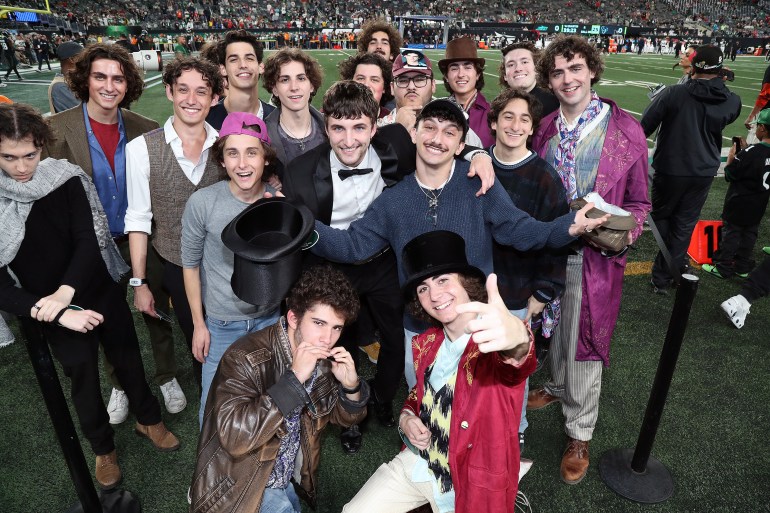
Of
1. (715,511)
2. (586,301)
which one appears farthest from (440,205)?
(715,511)

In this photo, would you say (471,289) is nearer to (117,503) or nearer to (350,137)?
(350,137)

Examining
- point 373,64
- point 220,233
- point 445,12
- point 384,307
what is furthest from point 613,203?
point 445,12

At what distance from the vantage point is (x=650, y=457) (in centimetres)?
316

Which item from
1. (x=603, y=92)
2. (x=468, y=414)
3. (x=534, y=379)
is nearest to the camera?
(x=468, y=414)

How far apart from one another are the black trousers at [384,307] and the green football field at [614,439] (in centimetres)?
43

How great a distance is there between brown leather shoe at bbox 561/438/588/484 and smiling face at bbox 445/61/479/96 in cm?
276

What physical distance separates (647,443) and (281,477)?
209cm

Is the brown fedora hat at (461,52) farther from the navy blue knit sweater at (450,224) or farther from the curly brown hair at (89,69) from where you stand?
the curly brown hair at (89,69)

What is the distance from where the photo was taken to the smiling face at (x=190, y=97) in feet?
9.59

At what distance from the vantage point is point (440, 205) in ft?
8.65

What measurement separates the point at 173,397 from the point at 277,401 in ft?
6.37

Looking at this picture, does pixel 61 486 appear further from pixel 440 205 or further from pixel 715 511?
pixel 715 511

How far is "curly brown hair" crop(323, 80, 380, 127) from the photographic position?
2725 mm

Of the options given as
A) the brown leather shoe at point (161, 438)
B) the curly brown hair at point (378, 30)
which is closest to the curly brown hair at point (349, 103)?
the brown leather shoe at point (161, 438)
